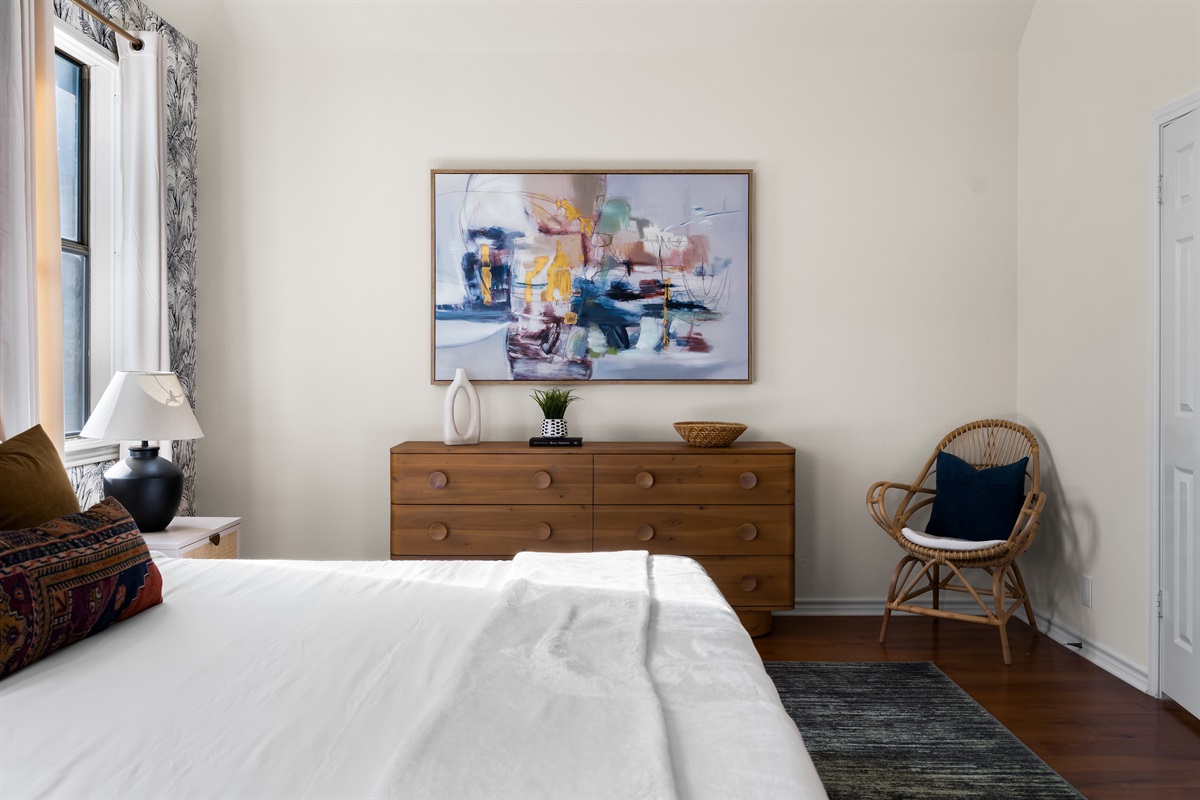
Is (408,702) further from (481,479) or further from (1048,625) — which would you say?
(1048,625)

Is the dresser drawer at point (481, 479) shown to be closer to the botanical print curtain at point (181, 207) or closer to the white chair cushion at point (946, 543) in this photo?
the botanical print curtain at point (181, 207)

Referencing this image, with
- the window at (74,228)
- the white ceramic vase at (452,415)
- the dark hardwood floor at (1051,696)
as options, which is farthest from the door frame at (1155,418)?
the window at (74,228)

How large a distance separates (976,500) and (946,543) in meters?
0.35

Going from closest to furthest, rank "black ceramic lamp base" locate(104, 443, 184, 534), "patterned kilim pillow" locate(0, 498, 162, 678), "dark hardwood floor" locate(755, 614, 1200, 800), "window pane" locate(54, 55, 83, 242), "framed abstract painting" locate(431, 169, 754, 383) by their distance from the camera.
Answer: "patterned kilim pillow" locate(0, 498, 162, 678) → "dark hardwood floor" locate(755, 614, 1200, 800) → "black ceramic lamp base" locate(104, 443, 184, 534) → "window pane" locate(54, 55, 83, 242) → "framed abstract painting" locate(431, 169, 754, 383)

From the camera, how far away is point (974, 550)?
129 inches

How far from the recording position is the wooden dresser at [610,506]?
11.5 feet

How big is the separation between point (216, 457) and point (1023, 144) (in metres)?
4.31

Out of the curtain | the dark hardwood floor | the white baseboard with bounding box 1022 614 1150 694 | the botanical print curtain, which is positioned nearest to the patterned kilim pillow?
the curtain

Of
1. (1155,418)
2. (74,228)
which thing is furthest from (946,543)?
(74,228)

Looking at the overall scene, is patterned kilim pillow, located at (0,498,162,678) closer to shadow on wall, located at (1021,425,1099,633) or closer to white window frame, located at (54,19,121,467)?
white window frame, located at (54,19,121,467)

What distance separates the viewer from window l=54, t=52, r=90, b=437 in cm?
320

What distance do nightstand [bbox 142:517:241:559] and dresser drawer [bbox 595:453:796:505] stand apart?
154 centimetres

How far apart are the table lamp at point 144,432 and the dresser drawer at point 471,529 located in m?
0.91

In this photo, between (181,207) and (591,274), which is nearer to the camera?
(181,207)
